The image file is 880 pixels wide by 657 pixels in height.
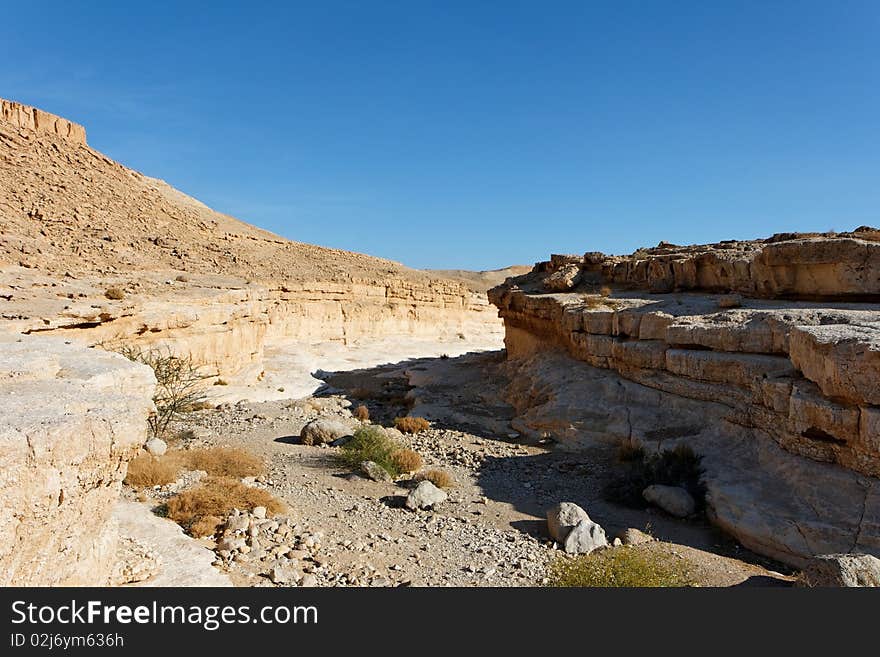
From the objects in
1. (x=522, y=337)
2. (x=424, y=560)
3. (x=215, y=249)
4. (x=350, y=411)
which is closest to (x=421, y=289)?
(x=215, y=249)

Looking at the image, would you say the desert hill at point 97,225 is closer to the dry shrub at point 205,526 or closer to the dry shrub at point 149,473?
the dry shrub at point 149,473

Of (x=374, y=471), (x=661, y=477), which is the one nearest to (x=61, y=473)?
(x=374, y=471)

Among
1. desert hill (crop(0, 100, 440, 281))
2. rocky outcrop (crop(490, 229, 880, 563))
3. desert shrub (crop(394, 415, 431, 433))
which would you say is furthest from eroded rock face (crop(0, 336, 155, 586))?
desert hill (crop(0, 100, 440, 281))

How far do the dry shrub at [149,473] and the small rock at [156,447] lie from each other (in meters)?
1.07

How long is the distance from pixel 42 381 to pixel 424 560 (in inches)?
165

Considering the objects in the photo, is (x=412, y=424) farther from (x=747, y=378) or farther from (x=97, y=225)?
(x=97, y=225)

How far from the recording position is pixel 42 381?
15.0 ft

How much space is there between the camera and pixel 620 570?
5828 mm

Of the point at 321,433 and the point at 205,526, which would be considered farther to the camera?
the point at 321,433

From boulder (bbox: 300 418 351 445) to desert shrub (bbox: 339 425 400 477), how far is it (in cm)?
80

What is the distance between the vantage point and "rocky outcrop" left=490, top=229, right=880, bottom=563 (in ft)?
22.0

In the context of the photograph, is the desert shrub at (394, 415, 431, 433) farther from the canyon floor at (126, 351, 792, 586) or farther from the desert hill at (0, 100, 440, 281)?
the desert hill at (0, 100, 440, 281)

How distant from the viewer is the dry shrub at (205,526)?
604 centimetres

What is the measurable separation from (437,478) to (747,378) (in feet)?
17.3
